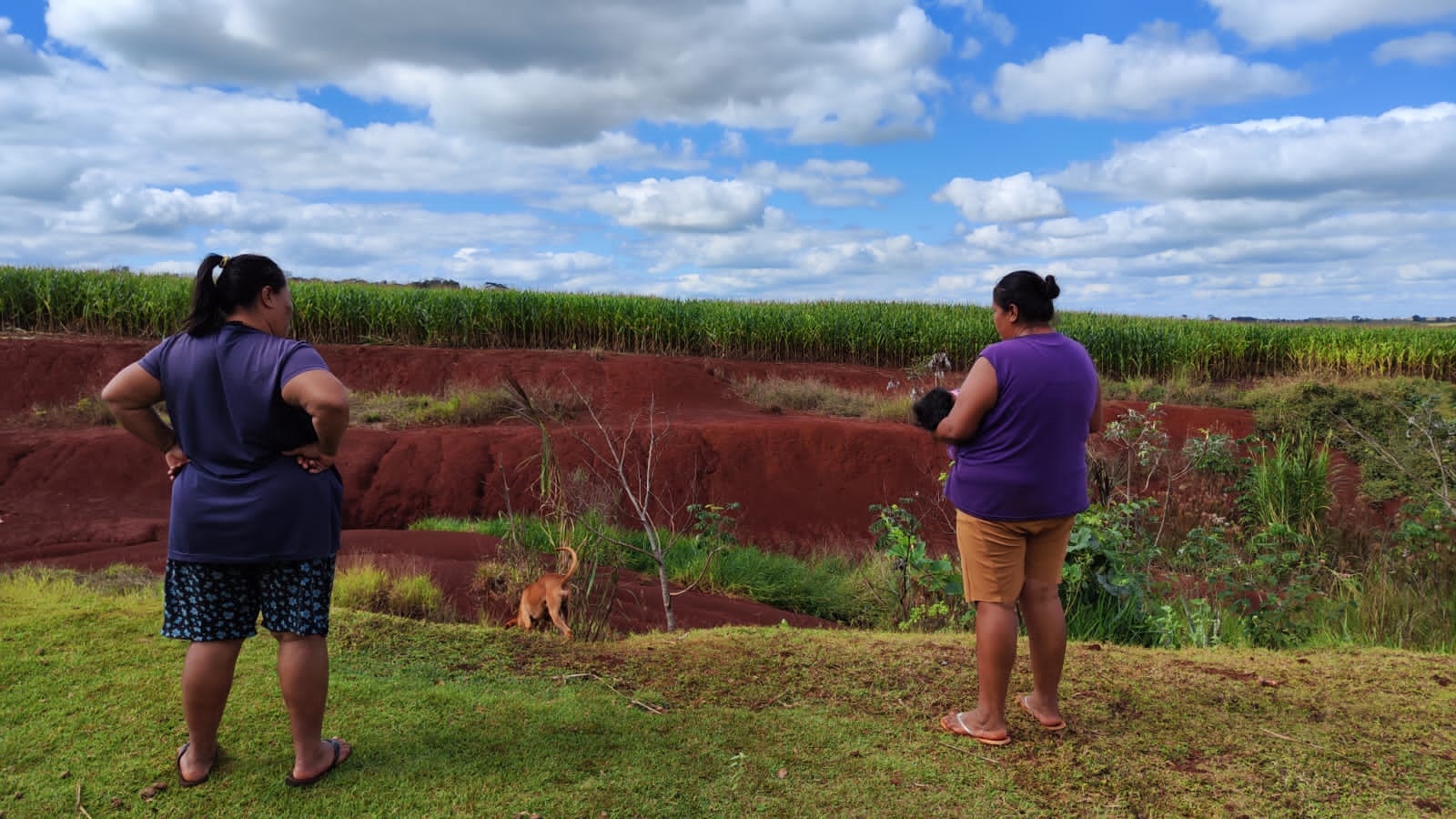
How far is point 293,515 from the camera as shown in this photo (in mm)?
3188

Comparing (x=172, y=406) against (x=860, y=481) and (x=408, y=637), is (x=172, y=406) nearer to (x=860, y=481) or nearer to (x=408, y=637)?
(x=408, y=637)

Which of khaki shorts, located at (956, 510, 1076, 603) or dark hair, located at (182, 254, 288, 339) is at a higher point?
dark hair, located at (182, 254, 288, 339)

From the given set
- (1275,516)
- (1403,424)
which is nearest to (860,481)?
(1275,516)

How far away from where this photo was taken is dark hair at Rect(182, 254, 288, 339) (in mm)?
3209

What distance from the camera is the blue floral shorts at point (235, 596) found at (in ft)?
10.7

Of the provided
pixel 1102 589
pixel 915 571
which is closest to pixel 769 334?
pixel 915 571

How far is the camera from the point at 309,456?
3.23 meters

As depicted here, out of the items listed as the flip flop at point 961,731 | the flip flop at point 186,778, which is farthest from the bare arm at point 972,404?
the flip flop at point 186,778

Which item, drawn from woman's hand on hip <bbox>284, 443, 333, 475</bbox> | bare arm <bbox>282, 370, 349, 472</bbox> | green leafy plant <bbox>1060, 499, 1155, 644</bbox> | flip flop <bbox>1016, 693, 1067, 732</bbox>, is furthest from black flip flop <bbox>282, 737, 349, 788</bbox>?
green leafy plant <bbox>1060, 499, 1155, 644</bbox>

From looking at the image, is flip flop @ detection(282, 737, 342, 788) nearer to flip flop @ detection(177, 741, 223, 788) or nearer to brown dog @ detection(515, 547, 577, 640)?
flip flop @ detection(177, 741, 223, 788)

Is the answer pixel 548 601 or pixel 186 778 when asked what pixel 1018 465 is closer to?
pixel 548 601

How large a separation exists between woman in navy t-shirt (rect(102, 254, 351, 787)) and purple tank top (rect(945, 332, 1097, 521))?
236 cm

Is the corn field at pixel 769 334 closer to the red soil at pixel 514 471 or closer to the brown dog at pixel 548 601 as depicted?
the red soil at pixel 514 471

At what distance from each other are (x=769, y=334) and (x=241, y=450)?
2118cm
